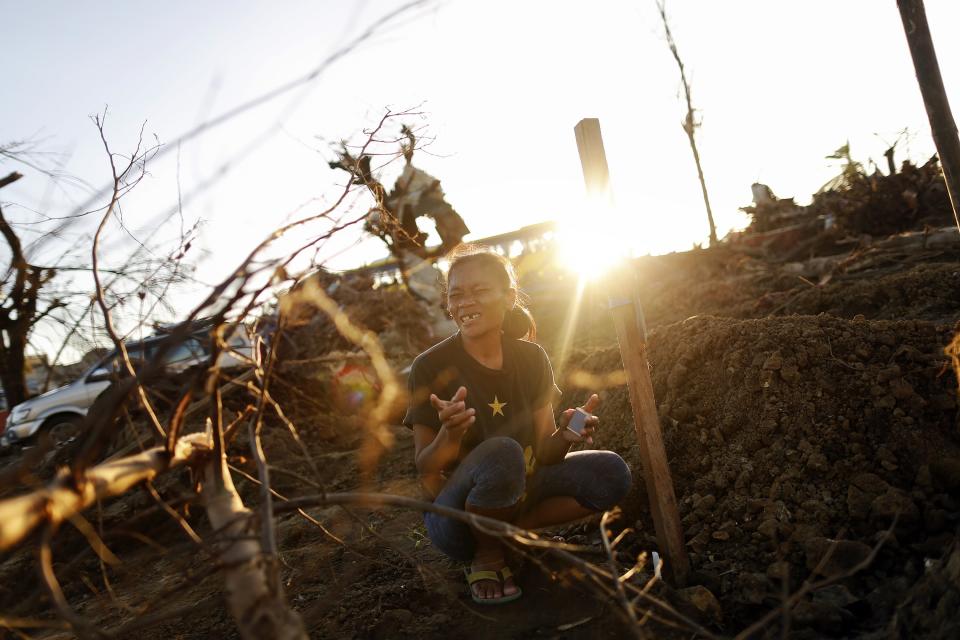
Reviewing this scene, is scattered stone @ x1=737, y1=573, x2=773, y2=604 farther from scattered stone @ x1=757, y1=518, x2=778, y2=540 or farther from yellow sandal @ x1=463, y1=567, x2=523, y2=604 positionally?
yellow sandal @ x1=463, y1=567, x2=523, y2=604

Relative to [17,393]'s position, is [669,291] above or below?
below

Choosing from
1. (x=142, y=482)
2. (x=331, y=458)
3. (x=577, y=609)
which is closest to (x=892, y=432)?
(x=577, y=609)

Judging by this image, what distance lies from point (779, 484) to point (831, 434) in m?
0.31

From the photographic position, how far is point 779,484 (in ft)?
8.18

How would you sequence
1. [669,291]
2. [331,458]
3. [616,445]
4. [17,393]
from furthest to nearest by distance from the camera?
1. [17,393]
2. [669,291]
3. [331,458]
4. [616,445]

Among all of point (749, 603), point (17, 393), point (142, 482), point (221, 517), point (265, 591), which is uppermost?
point (17, 393)

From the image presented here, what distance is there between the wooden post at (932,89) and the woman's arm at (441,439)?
7.86ft

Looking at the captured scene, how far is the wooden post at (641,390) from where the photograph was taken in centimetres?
238

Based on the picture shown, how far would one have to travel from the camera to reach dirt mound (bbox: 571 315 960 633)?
6.85ft

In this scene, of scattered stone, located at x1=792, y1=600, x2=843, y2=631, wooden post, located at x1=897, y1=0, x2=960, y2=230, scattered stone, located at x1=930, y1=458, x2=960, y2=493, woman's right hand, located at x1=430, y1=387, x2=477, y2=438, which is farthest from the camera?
wooden post, located at x1=897, y1=0, x2=960, y2=230

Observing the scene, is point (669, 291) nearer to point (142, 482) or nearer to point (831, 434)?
point (831, 434)

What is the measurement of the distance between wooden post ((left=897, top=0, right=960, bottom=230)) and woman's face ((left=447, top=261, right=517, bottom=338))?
209 centimetres

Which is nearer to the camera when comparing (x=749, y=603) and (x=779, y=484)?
(x=749, y=603)

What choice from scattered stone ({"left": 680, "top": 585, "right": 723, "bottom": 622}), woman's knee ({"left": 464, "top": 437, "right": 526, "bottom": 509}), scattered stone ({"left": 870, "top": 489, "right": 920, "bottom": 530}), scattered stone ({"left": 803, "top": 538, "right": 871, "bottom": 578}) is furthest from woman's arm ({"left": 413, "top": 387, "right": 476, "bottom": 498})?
scattered stone ({"left": 870, "top": 489, "right": 920, "bottom": 530})
